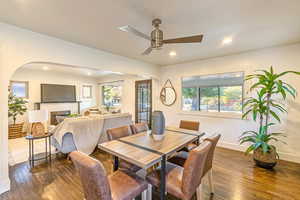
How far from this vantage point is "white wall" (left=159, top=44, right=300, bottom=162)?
3.05 metres

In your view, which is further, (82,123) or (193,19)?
(82,123)

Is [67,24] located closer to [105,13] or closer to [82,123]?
[105,13]

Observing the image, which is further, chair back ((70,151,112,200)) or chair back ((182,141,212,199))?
chair back ((182,141,212,199))

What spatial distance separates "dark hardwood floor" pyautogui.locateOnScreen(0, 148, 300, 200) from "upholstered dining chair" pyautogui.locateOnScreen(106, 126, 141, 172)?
52cm

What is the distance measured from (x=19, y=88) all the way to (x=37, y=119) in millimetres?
4124

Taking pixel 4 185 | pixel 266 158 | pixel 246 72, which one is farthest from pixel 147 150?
pixel 246 72

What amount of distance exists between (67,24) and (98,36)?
554mm

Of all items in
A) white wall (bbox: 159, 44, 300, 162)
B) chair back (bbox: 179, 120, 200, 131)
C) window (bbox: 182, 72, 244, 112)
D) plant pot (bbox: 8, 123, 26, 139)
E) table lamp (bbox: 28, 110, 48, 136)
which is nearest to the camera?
table lamp (bbox: 28, 110, 48, 136)

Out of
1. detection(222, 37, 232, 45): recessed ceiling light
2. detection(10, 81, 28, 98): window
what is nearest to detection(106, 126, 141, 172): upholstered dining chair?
detection(222, 37, 232, 45): recessed ceiling light

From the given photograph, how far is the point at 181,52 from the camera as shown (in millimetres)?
3637

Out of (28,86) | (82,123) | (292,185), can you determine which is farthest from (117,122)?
(28,86)

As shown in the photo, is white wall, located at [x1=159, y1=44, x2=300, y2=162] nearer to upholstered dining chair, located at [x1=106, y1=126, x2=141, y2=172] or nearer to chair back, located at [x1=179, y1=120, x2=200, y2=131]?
chair back, located at [x1=179, y1=120, x2=200, y2=131]

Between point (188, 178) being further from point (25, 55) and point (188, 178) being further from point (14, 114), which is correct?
point (14, 114)

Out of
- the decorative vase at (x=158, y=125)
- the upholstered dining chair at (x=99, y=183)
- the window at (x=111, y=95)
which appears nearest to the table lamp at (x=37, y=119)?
the upholstered dining chair at (x=99, y=183)
